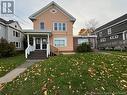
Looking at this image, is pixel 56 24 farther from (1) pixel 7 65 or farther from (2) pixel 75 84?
(2) pixel 75 84

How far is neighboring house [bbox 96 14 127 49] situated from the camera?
38528 millimetres

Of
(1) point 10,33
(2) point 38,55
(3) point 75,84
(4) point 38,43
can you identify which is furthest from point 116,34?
(3) point 75,84

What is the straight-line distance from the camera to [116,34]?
4516 centimetres

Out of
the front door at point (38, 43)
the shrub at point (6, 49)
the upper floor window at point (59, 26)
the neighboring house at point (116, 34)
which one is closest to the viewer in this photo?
the shrub at point (6, 49)

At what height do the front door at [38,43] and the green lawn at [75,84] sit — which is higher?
the front door at [38,43]

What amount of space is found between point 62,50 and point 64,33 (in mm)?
2749

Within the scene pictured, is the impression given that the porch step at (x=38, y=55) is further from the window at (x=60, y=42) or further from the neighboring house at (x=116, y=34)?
the neighboring house at (x=116, y=34)

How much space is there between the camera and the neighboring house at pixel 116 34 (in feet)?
126

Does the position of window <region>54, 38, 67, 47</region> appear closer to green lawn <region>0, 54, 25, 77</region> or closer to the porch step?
the porch step

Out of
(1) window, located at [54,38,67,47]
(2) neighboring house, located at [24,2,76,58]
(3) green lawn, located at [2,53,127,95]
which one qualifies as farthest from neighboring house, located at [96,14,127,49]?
(3) green lawn, located at [2,53,127,95]

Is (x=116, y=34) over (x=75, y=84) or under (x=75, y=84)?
over

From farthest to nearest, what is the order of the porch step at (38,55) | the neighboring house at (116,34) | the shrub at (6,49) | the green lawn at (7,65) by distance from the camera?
1. the neighboring house at (116,34)
2. the shrub at (6,49)
3. the porch step at (38,55)
4. the green lawn at (7,65)

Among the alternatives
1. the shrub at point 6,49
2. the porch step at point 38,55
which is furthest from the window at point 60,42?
the shrub at point 6,49

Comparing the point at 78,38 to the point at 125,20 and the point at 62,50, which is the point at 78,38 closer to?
the point at 62,50
